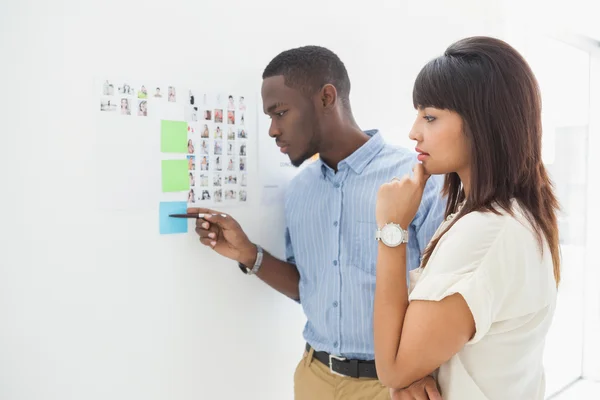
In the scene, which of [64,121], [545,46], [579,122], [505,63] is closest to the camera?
[505,63]

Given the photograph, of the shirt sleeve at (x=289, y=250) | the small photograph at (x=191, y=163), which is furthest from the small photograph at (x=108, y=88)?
the shirt sleeve at (x=289, y=250)

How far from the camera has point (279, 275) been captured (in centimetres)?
175

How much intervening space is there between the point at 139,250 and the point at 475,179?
906 millimetres

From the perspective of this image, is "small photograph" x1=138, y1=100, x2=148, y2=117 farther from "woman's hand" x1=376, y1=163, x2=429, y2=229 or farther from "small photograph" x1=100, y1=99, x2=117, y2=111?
"woman's hand" x1=376, y1=163, x2=429, y2=229

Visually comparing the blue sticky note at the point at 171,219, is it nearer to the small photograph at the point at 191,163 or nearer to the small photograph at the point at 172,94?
the small photograph at the point at 191,163

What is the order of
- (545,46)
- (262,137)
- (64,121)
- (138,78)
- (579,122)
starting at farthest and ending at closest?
(579,122) → (545,46) → (262,137) → (138,78) → (64,121)

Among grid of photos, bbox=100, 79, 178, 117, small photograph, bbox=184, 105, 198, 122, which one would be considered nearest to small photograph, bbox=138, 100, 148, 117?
grid of photos, bbox=100, 79, 178, 117

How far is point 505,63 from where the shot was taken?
1088 millimetres

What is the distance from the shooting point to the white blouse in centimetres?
103

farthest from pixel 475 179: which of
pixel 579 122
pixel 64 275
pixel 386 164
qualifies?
pixel 579 122

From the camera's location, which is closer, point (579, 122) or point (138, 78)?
point (138, 78)

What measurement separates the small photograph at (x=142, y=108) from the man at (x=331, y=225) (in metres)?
0.31

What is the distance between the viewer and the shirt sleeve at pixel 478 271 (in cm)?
101

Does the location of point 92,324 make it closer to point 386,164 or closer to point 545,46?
point 386,164
